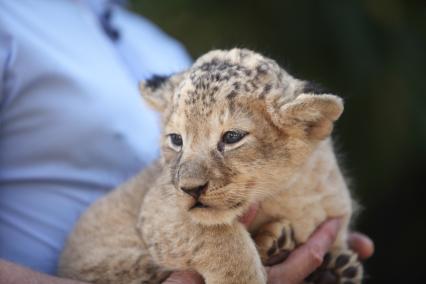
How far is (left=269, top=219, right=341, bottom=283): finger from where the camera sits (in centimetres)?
324

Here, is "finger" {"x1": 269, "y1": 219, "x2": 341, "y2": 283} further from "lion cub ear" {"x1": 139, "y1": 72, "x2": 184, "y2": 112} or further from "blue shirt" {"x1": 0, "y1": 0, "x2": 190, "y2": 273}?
"blue shirt" {"x1": 0, "y1": 0, "x2": 190, "y2": 273}

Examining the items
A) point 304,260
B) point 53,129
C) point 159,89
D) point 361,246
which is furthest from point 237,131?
point 361,246

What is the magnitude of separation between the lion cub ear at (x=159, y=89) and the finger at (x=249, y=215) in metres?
0.76

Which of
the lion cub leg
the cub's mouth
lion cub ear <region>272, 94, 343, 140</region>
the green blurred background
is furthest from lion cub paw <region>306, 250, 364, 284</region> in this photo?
the green blurred background

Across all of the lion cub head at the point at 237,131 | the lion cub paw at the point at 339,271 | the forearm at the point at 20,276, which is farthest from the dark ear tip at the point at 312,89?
the forearm at the point at 20,276

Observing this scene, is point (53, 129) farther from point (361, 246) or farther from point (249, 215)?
point (361, 246)

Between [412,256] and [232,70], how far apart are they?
17.3ft

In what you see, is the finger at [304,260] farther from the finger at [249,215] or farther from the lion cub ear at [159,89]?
the lion cub ear at [159,89]

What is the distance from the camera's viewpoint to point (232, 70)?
300cm

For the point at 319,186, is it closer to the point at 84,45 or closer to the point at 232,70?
the point at 232,70

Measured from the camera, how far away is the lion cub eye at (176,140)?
3111mm

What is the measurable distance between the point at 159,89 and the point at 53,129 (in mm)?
781

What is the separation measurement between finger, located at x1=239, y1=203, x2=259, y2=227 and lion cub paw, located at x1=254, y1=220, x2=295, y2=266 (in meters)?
0.11

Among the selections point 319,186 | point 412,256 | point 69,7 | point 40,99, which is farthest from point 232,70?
point 412,256
